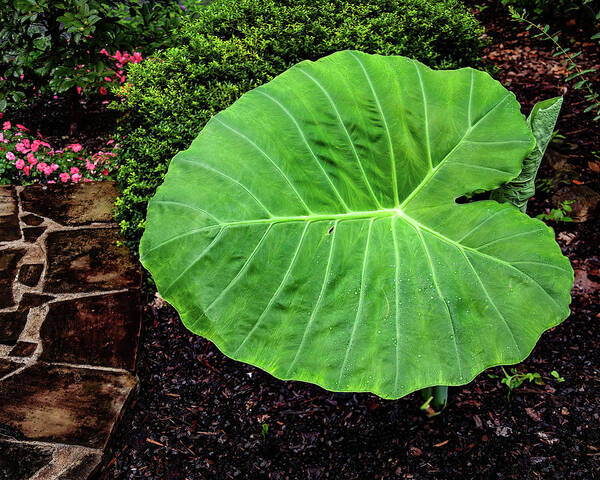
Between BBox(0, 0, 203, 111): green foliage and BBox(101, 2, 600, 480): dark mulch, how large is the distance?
6.14 ft

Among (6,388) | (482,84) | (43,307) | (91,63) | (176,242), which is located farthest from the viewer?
(91,63)

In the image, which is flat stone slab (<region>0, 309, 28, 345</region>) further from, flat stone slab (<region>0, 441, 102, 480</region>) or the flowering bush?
the flowering bush

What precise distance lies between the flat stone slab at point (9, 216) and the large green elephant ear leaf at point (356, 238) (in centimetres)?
186

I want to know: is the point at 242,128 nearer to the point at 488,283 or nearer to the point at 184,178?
the point at 184,178

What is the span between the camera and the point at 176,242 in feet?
4.54

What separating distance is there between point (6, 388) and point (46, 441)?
35cm

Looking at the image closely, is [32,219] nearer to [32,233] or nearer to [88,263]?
[32,233]

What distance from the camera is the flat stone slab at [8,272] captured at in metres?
2.54

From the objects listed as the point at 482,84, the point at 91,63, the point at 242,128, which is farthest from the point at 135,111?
the point at 482,84

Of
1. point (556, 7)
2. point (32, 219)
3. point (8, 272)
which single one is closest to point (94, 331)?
point (8, 272)

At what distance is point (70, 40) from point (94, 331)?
2.03m

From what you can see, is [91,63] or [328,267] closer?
[328,267]

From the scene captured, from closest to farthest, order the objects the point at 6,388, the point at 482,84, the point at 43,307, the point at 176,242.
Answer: the point at 176,242 → the point at 482,84 → the point at 6,388 → the point at 43,307

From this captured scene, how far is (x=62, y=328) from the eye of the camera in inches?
95.3
